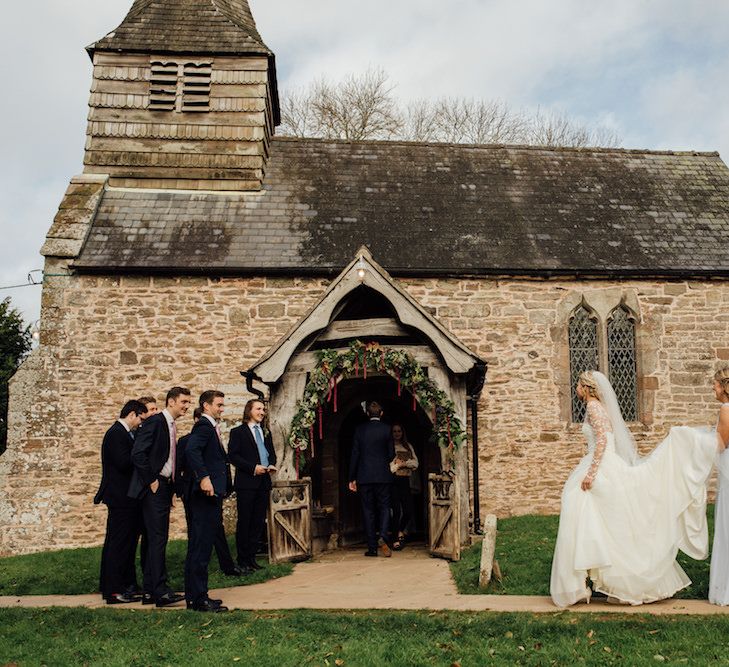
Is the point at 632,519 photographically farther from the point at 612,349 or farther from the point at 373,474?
the point at 612,349

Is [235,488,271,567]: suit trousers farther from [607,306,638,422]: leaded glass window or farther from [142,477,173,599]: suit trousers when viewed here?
[607,306,638,422]: leaded glass window

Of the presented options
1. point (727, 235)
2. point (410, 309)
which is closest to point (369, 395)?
point (410, 309)

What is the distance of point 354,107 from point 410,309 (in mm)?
20328

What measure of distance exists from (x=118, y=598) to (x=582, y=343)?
9.60m

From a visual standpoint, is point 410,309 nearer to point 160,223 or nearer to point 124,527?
point 124,527

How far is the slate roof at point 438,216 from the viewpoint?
1345 cm

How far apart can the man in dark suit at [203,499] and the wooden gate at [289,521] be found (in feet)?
7.71

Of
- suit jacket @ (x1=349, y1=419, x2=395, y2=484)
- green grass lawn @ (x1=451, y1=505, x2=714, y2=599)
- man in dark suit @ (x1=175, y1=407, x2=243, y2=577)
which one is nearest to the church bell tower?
suit jacket @ (x1=349, y1=419, x2=395, y2=484)

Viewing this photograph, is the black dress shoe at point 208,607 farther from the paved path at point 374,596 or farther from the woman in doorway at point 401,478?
the woman in doorway at point 401,478

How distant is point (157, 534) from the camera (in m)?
7.16

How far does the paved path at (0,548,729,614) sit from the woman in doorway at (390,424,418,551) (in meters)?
1.46

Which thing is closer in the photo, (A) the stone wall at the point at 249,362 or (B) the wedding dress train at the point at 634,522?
(B) the wedding dress train at the point at 634,522

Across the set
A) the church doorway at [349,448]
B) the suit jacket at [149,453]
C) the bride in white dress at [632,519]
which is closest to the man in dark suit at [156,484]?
the suit jacket at [149,453]

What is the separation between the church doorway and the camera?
38.9 feet
